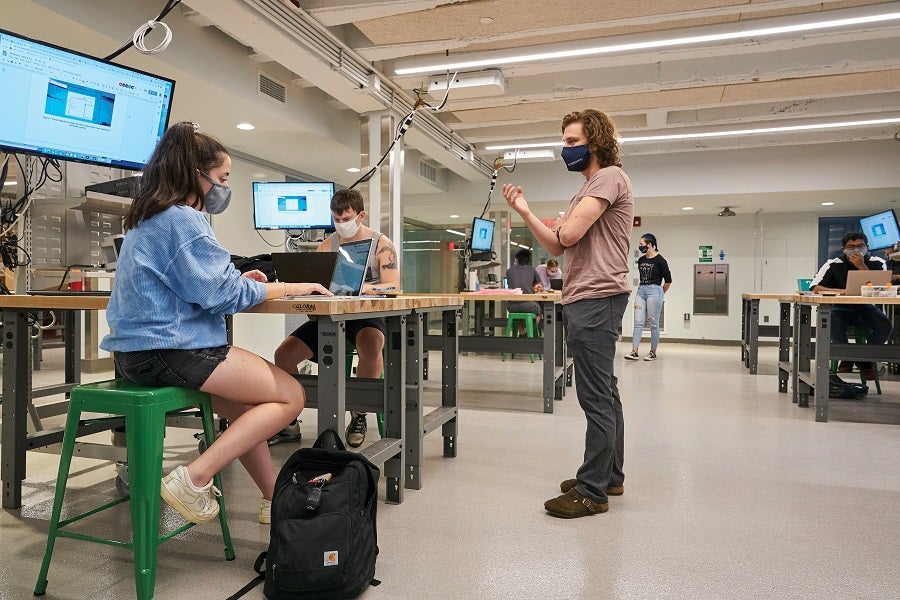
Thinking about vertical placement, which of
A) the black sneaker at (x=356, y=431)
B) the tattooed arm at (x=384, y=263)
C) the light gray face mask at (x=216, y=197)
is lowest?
the black sneaker at (x=356, y=431)

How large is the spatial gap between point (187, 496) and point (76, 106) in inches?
61.0

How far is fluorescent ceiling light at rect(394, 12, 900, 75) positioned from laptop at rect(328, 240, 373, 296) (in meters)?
2.96

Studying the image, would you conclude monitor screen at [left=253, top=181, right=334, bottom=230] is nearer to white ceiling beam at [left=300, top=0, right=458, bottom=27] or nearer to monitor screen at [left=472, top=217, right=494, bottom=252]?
white ceiling beam at [left=300, top=0, right=458, bottom=27]

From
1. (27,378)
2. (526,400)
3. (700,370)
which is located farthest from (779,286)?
(27,378)

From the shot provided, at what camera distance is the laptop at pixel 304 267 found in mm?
2309

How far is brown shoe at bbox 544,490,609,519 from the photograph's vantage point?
2.18 m

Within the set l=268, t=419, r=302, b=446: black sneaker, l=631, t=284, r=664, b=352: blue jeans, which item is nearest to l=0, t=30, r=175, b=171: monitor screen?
l=268, t=419, r=302, b=446: black sneaker

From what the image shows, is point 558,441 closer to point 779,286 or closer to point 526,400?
point 526,400

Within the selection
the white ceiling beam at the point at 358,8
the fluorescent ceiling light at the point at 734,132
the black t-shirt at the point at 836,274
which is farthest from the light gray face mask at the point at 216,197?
the fluorescent ceiling light at the point at 734,132

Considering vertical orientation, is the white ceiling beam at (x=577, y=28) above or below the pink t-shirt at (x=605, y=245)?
above

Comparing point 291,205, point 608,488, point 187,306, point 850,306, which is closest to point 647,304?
point 850,306

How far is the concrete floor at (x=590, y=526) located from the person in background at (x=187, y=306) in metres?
0.37

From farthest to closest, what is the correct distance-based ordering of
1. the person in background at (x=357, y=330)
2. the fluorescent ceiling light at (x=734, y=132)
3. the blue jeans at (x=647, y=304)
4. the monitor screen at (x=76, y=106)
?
1. the blue jeans at (x=647, y=304)
2. the fluorescent ceiling light at (x=734, y=132)
3. the person in background at (x=357, y=330)
4. the monitor screen at (x=76, y=106)

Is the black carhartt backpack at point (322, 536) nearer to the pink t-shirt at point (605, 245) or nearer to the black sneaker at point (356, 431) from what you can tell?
the pink t-shirt at point (605, 245)
